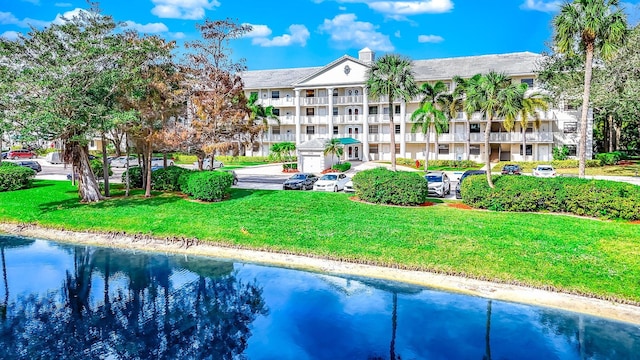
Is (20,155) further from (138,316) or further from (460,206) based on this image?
(460,206)

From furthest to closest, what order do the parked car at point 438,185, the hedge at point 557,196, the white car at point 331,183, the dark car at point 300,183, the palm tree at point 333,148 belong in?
the palm tree at point 333,148, the dark car at point 300,183, the white car at point 331,183, the parked car at point 438,185, the hedge at point 557,196

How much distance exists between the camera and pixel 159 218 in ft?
88.8

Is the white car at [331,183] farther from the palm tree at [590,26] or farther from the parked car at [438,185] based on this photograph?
the palm tree at [590,26]

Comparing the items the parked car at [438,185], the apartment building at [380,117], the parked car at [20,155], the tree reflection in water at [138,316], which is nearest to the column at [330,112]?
the apartment building at [380,117]

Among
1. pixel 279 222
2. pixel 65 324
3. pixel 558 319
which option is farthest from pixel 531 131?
pixel 65 324

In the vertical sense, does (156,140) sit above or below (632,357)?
above

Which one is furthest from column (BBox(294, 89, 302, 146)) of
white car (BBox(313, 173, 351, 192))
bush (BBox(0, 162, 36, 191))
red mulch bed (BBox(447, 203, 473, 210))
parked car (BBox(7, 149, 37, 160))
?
red mulch bed (BBox(447, 203, 473, 210))

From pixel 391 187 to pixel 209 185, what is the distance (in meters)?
10.7

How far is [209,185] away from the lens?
29750 millimetres

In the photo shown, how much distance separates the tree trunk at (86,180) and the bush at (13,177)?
8039mm

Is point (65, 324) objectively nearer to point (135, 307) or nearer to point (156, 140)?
point (135, 307)

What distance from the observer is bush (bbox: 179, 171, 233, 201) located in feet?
97.8

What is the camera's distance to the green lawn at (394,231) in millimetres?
19016

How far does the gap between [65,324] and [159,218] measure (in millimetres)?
11654
